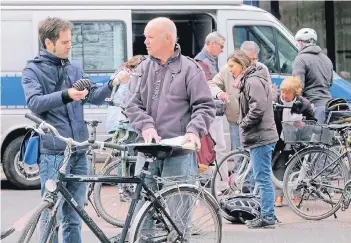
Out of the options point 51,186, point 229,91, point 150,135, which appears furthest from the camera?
point 229,91

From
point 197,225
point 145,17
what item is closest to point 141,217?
point 197,225

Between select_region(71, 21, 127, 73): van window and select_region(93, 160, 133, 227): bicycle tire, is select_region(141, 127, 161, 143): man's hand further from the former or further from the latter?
select_region(71, 21, 127, 73): van window

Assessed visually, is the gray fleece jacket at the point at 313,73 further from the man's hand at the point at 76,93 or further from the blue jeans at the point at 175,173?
the man's hand at the point at 76,93

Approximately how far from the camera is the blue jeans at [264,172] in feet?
24.8

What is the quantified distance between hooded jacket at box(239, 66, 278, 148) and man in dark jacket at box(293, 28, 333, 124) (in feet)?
6.21

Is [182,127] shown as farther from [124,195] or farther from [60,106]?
[124,195]

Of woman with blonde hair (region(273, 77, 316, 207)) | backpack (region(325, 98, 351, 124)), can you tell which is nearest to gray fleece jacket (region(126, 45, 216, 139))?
woman with blonde hair (region(273, 77, 316, 207))

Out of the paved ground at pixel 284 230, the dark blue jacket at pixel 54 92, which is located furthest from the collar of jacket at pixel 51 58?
the paved ground at pixel 284 230

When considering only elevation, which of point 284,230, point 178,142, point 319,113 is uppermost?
point 319,113

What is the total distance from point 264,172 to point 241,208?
562 mm

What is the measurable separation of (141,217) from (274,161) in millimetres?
4128

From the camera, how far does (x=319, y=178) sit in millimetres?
8180

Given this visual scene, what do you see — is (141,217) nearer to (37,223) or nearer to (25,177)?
(37,223)

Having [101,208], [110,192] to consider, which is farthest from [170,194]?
[101,208]
